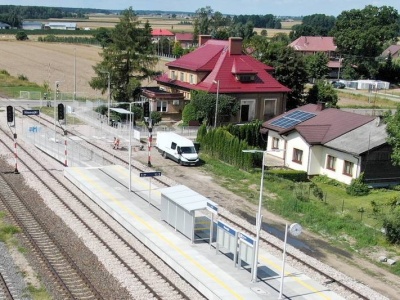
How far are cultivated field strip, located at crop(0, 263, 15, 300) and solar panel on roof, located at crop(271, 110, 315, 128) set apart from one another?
30.2m

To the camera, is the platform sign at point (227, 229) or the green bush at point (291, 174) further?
the green bush at point (291, 174)

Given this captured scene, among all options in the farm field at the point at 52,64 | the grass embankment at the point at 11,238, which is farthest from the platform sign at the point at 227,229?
the farm field at the point at 52,64

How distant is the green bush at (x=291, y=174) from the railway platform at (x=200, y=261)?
11.2 meters

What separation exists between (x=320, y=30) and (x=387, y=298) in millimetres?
168909

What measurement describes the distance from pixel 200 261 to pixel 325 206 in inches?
511

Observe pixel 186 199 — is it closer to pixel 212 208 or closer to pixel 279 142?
pixel 212 208

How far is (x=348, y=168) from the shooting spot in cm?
4206

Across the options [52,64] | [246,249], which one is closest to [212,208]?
[246,249]

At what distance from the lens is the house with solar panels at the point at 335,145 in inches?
1626

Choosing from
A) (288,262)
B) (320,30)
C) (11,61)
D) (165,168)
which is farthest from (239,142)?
(320,30)

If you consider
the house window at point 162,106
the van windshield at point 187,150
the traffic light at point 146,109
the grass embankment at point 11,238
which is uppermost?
the traffic light at point 146,109

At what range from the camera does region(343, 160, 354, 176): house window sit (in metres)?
41.8

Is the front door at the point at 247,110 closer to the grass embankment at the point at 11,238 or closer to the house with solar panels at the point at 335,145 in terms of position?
the house with solar panels at the point at 335,145

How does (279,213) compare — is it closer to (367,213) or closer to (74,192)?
(367,213)
